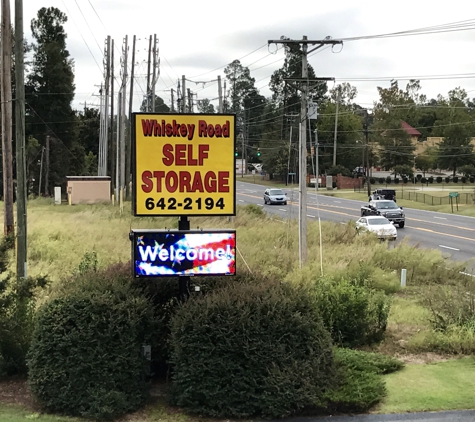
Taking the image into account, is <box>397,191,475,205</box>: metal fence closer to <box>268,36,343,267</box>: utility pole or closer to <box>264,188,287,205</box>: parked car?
<box>264,188,287,205</box>: parked car

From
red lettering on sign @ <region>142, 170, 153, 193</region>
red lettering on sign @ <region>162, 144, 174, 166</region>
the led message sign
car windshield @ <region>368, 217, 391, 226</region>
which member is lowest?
car windshield @ <region>368, 217, 391, 226</region>

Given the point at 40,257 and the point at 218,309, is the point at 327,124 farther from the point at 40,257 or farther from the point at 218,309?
the point at 218,309

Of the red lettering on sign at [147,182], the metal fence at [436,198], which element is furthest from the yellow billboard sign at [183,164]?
the metal fence at [436,198]

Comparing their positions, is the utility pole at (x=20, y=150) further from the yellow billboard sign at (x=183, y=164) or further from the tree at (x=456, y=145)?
the tree at (x=456, y=145)

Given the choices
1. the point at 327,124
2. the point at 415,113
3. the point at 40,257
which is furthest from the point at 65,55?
the point at 415,113

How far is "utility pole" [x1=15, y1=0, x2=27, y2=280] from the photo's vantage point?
14.0 m

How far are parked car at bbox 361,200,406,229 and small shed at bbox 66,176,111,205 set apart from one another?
2187 centimetres

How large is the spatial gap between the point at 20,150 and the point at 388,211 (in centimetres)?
2875

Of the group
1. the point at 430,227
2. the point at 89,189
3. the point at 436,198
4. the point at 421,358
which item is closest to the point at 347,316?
the point at 421,358

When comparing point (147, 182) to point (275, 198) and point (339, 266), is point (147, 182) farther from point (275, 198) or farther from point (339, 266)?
point (275, 198)

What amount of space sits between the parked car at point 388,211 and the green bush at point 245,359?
102ft

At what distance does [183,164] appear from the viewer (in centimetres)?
976

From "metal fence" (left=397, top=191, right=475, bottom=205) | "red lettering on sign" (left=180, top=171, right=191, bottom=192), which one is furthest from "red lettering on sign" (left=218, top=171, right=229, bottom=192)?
"metal fence" (left=397, top=191, right=475, bottom=205)

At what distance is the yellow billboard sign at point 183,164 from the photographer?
380 inches
